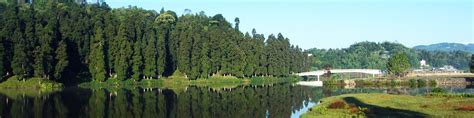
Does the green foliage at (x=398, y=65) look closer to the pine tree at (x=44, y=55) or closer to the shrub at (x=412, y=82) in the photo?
the shrub at (x=412, y=82)

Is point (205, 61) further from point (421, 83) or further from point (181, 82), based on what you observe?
point (421, 83)

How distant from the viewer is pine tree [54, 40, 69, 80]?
9350 centimetres

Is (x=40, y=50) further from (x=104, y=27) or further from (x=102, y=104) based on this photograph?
(x=102, y=104)

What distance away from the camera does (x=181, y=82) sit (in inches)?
4405

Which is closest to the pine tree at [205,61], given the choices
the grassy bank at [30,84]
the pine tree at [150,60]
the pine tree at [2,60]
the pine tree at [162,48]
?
the pine tree at [162,48]

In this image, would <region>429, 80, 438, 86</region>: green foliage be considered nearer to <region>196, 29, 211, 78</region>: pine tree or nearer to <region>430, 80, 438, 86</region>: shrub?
<region>430, 80, 438, 86</region>: shrub

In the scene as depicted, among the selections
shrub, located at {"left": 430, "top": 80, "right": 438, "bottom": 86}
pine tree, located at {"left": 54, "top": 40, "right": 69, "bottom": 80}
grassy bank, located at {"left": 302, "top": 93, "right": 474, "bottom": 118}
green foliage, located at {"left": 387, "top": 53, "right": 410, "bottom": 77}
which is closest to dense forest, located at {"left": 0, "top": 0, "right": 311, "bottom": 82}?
pine tree, located at {"left": 54, "top": 40, "right": 69, "bottom": 80}

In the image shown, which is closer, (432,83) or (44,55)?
(44,55)

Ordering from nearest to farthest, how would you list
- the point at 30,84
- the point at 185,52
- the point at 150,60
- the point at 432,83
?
the point at 30,84 → the point at 432,83 → the point at 150,60 → the point at 185,52

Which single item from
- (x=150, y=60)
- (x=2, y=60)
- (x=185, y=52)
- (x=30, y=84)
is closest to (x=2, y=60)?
(x=2, y=60)

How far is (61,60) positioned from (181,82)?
24.9 m

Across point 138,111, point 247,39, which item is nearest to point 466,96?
point 138,111

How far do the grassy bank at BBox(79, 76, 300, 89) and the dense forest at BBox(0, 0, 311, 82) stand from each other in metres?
1.11

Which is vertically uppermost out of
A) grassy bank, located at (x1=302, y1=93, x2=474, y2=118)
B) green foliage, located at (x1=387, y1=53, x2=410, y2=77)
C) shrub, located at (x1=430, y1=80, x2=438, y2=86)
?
green foliage, located at (x1=387, y1=53, x2=410, y2=77)
